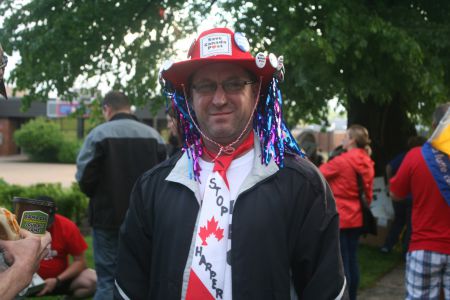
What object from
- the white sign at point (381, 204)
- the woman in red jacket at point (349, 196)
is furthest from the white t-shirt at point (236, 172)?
the white sign at point (381, 204)

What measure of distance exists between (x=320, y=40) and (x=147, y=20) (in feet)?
10.6

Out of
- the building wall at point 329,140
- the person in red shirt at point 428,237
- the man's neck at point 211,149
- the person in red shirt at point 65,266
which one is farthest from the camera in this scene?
the building wall at point 329,140

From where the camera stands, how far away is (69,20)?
23.3 feet

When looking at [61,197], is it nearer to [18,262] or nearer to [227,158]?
[227,158]

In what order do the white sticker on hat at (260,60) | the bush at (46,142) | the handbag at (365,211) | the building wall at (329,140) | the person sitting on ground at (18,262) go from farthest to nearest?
the bush at (46,142) → the building wall at (329,140) → the handbag at (365,211) → the white sticker on hat at (260,60) → the person sitting on ground at (18,262)

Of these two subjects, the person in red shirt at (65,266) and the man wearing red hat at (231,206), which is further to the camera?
the person in red shirt at (65,266)

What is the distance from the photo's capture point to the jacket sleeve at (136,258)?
2346 mm

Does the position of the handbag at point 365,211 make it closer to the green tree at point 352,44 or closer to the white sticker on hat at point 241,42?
the green tree at point 352,44

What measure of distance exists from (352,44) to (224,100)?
391cm

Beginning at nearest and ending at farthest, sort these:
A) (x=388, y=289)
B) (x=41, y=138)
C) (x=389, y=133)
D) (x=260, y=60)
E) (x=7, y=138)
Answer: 1. (x=260, y=60)
2. (x=388, y=289)
3. (x=389, y=133)
4. (x=41, y=138)
5. (x=7, y=138)

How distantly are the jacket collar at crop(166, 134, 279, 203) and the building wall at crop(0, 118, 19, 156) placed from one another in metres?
36.4

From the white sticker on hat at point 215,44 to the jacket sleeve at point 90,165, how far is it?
2730 millimetres

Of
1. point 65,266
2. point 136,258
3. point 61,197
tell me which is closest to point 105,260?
point 65,266

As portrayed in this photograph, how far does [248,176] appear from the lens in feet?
7.36
